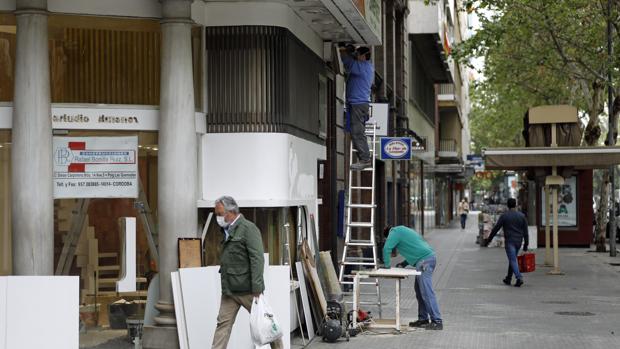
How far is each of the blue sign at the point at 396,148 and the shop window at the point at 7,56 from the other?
10181mm

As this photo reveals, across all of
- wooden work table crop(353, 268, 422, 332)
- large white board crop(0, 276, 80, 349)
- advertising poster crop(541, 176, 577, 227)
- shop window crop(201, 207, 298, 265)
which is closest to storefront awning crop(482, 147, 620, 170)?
wooden work table crop(353, 268, 422, 332)

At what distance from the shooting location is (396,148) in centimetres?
2059

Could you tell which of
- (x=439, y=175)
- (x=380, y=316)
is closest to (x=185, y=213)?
(x=380, y=316)

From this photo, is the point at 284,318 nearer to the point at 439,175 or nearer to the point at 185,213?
the point at 185,213

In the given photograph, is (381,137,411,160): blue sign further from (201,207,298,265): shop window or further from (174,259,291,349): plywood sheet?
(174,259,291,349): plywood sheet

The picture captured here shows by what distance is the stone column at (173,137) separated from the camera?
38.7 feet

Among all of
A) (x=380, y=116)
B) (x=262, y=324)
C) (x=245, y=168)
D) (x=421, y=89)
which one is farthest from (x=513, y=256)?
(x=421, y=89)

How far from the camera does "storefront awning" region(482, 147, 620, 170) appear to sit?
23.7 meters

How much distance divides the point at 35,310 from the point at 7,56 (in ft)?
10.3

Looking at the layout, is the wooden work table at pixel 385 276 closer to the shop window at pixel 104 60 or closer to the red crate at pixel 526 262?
the shop window at pixel 104 60

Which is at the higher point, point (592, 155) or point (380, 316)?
point (592, 155)

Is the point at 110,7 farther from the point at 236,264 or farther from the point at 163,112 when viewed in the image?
the point at 236,264

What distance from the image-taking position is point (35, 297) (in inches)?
386

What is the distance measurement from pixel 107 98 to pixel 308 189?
354 centimetres
